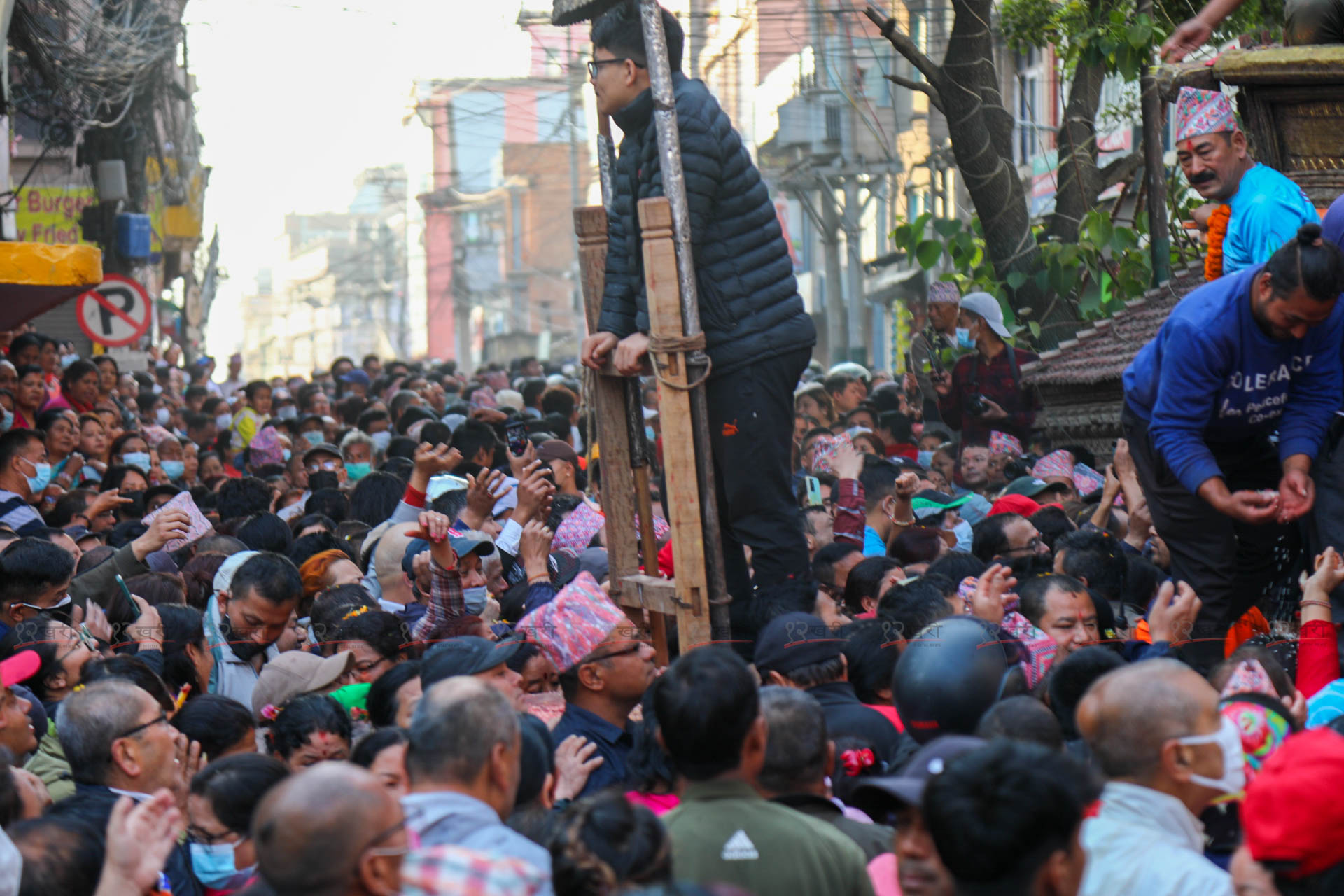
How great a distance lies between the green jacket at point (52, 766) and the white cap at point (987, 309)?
23.0ft

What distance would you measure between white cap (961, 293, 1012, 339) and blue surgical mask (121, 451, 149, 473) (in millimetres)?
5678

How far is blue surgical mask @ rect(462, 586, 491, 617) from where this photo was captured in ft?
21.5

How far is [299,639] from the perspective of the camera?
6363mm

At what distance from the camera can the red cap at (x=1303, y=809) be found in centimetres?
288

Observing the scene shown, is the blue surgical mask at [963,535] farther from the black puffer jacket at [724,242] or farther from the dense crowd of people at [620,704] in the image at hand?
the black puffer jacket at [724,242]

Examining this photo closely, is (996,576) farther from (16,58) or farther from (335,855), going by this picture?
(16,58)

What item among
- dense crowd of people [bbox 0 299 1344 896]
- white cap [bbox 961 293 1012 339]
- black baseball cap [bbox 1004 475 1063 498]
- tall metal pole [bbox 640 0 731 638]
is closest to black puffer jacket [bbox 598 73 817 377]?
tall metal pole [bbox 640 0 731 638]

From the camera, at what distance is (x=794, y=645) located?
490 cm

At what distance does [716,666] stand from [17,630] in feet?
10.9

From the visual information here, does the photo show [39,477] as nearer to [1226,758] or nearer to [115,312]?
[115,312]

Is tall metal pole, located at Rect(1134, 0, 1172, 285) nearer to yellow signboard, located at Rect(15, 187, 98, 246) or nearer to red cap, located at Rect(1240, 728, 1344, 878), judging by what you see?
red cap, located at Rect(1240, 728, 1344, 878)

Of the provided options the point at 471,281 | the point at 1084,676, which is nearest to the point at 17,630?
the point at 1084,676

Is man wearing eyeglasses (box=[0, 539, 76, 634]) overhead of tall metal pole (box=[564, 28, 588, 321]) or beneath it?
beneath

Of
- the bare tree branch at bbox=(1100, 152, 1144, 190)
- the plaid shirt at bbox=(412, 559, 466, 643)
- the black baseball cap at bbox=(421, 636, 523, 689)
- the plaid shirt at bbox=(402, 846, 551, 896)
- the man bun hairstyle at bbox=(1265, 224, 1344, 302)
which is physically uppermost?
the bare tree branch at bbox=(1100, 152, 1144, 190)
